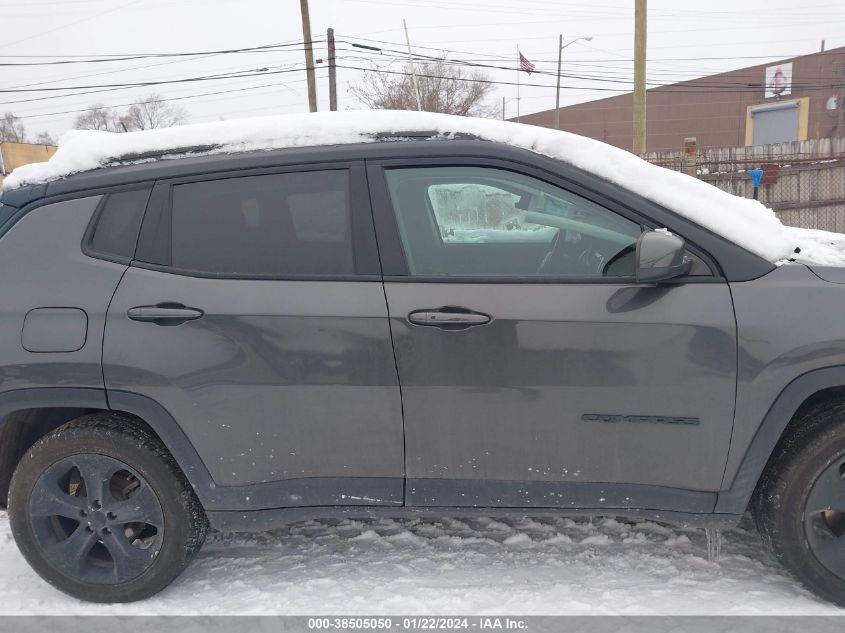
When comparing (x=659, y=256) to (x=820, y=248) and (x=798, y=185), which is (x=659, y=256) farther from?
(x=798, y=185)

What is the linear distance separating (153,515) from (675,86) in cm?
4635

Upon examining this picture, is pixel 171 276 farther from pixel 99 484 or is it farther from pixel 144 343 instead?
pixel 99 484

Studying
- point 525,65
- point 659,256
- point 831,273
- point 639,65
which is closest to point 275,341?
point 659,256

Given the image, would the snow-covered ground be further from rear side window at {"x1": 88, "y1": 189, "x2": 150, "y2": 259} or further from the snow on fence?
the snow on fence

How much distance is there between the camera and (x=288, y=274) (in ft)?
8.17

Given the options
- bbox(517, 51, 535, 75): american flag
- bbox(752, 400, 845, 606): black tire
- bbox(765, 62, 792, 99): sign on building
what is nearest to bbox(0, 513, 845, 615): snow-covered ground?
bbox(752, 400, 845, 606): black tire

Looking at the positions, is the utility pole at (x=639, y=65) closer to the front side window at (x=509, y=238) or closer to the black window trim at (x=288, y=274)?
the front side window at (x=509, y=238)

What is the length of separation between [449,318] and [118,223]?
1.39 metres

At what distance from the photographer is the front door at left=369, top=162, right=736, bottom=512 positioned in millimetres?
2312

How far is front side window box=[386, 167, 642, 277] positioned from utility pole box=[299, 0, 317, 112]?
58.4 ft

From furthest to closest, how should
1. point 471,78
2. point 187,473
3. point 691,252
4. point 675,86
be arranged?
point 675,86
point 471,78
point 187,473
point 691,252

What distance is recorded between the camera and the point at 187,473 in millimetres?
2520

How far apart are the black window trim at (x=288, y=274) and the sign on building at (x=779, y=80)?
45.3m

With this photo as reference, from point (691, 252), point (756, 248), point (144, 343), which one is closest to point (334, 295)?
point (144, 343)
